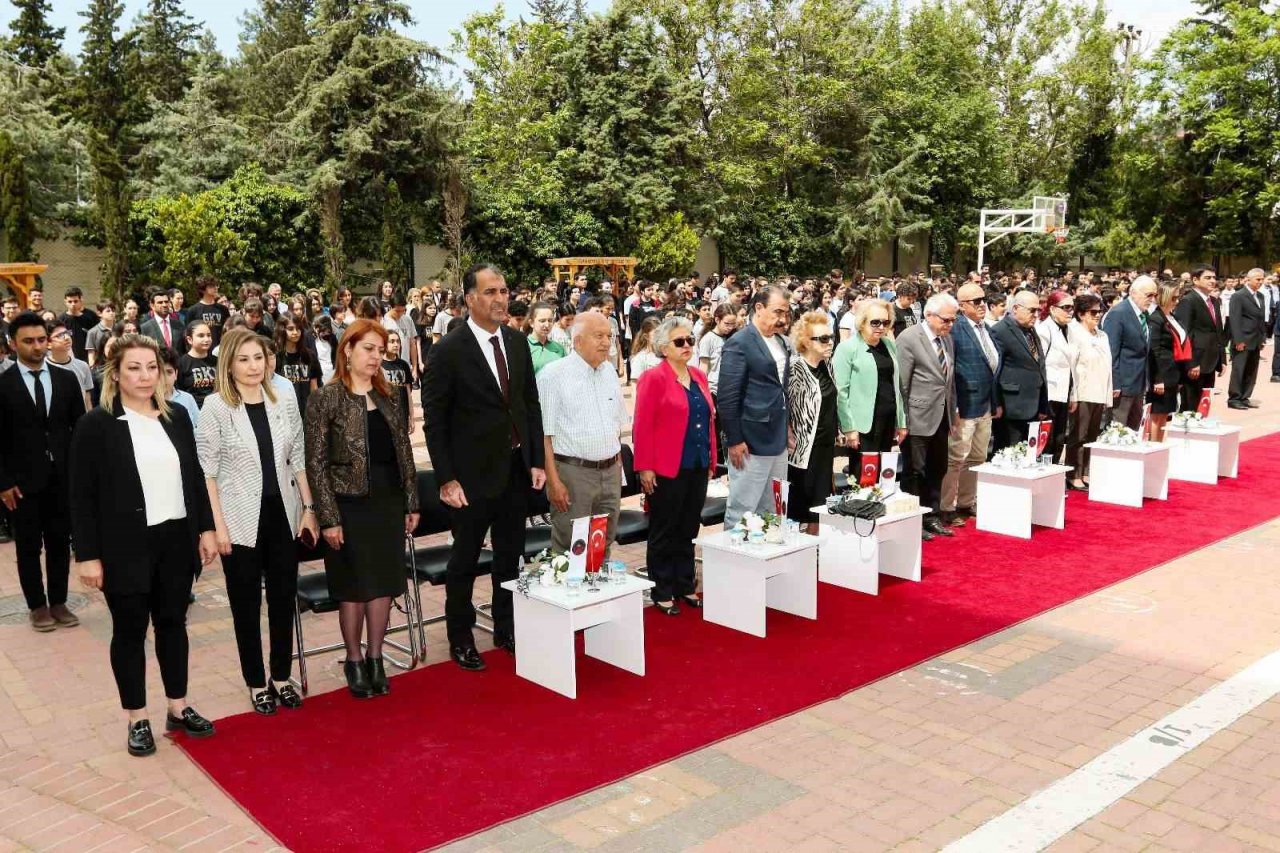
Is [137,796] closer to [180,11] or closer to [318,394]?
[318,394]

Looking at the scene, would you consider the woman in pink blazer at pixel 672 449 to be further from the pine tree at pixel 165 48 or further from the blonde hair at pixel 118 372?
the pine tree at pixel 165 48

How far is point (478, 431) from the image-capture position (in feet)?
16.8

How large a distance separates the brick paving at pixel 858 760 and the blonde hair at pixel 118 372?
1455 millimetres

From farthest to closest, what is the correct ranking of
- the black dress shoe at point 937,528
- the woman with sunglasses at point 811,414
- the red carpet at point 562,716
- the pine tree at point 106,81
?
the pine tree at point 106,81 < the black dress shoe at point 937,528 < the woman with sunglasses at point 811,414 < the red carpet at point 562,716

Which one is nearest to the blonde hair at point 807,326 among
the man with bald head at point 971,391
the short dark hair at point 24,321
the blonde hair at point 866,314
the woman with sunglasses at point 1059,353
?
the blonde hair at point 866,314

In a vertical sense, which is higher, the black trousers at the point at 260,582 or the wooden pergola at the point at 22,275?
the wooden pergola at the point at 22,275

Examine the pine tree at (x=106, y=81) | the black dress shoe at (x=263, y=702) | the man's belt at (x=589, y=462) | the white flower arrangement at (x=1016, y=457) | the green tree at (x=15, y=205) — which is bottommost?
the black dress shoe at (x=263, y=702)

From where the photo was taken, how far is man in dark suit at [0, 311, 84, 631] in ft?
18.8

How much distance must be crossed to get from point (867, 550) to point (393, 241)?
20533 mm

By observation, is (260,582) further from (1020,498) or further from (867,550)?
(1020,498)

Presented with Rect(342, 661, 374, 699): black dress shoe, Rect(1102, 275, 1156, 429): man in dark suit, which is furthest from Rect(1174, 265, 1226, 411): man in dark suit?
Rect(342, 661, 374, 699): black dress shoe

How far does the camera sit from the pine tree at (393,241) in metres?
24.9

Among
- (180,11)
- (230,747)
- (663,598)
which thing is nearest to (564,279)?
(663,598)

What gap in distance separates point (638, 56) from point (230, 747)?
28530mm
